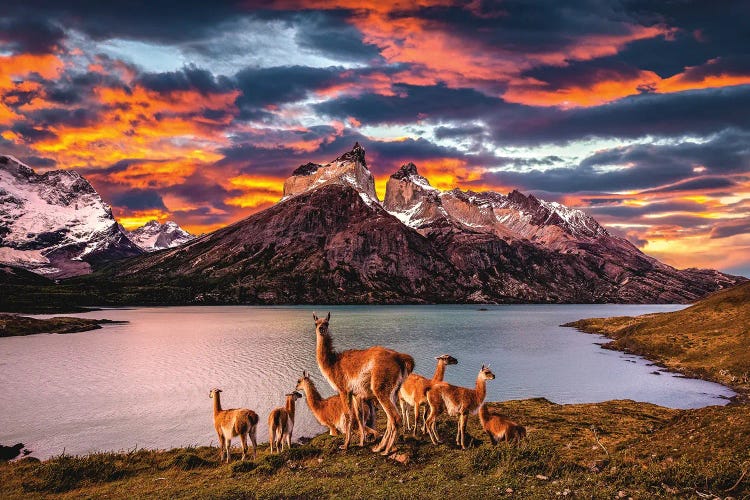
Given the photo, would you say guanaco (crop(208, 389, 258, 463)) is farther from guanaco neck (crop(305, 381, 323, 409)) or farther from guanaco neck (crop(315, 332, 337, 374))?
guanaco neck (crop(315, 332, 337, 374))

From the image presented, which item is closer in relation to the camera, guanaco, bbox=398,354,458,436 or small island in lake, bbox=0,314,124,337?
guanaco, bbox=398,354,458,436

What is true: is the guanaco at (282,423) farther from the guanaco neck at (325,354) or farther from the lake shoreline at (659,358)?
the lake shoreline at (659,358)

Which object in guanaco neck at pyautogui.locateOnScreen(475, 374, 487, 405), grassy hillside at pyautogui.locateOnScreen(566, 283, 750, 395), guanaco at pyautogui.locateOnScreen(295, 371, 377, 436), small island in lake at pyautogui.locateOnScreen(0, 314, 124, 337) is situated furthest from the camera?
small island in lake at pyautogui.locateOnScreen(0, 314, 124, 337)

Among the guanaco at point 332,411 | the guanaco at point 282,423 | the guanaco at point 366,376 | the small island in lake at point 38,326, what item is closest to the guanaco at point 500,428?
the guanaco at point 366,376

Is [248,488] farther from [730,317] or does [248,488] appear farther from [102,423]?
[730,317]

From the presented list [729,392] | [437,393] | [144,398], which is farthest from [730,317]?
[144,398]

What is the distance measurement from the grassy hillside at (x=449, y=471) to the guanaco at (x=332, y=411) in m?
0.98

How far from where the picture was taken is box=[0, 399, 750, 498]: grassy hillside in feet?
46.8

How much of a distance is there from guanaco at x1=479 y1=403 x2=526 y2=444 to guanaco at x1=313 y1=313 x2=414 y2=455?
5.09 m

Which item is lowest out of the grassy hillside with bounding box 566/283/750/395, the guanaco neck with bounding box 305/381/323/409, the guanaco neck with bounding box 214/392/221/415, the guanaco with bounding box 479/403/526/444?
the grassy hillside with bounding box 566/283/750/395

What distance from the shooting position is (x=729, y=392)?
55062 mm

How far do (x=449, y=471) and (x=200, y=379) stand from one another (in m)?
63.5

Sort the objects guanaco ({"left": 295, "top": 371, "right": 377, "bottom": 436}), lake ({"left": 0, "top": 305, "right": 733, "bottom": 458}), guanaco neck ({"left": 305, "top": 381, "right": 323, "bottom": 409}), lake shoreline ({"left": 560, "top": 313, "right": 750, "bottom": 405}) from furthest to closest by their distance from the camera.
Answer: lake shoreline ({"left": 560, "top": 313, "right": 750, "bottom": 405})
lake ({"left": 0, "top": 305, "right": 733, "bottom": 458})
guanaco neck ({"left": 305, "top": 381, "right": 323, "bottom": 409})
guanaco ({"left": 295, "top": 371, "right": 377, "bottom": 436})

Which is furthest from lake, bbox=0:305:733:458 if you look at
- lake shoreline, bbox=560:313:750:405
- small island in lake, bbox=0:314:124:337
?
small island in lake, bbox=0:314:124:337
